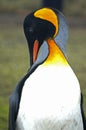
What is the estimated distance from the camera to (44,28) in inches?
159

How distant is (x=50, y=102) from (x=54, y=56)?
1.03ft

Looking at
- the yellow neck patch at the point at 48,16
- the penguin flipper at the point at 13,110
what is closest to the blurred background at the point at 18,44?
the penguin flipper at the point at 13,110

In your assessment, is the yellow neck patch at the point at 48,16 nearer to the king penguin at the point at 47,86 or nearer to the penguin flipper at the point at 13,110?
the king penguin at the point at 47,86

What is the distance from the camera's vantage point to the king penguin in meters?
3.88

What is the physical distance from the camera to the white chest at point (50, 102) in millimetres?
3873

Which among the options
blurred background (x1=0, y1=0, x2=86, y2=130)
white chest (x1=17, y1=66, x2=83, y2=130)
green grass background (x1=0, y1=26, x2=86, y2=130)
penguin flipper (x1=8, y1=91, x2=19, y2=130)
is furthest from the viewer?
blurred background (x1=0, y1=0, x2=86, y2=130)

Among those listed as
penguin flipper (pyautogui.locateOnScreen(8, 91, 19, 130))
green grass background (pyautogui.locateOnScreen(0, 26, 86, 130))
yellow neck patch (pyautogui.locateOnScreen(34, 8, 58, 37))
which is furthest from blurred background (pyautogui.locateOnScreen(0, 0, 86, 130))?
yellow neck patch (pyautogui.locateOnScreen(34, 8, 58, 37))

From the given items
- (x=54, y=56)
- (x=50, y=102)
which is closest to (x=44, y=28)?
(x=54, y=56)

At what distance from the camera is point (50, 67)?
4.00 metres

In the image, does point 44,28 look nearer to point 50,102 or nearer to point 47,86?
point 47,86

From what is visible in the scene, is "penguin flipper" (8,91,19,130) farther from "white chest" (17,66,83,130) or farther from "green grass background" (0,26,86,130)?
"green grass background" (0,26,86,130)

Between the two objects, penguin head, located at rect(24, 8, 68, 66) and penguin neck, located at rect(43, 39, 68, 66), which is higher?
penguin head, located at rect(24, 8, 68, 66)

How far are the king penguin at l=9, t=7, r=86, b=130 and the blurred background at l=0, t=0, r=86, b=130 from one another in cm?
171

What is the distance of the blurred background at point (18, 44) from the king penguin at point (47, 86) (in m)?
1.71
